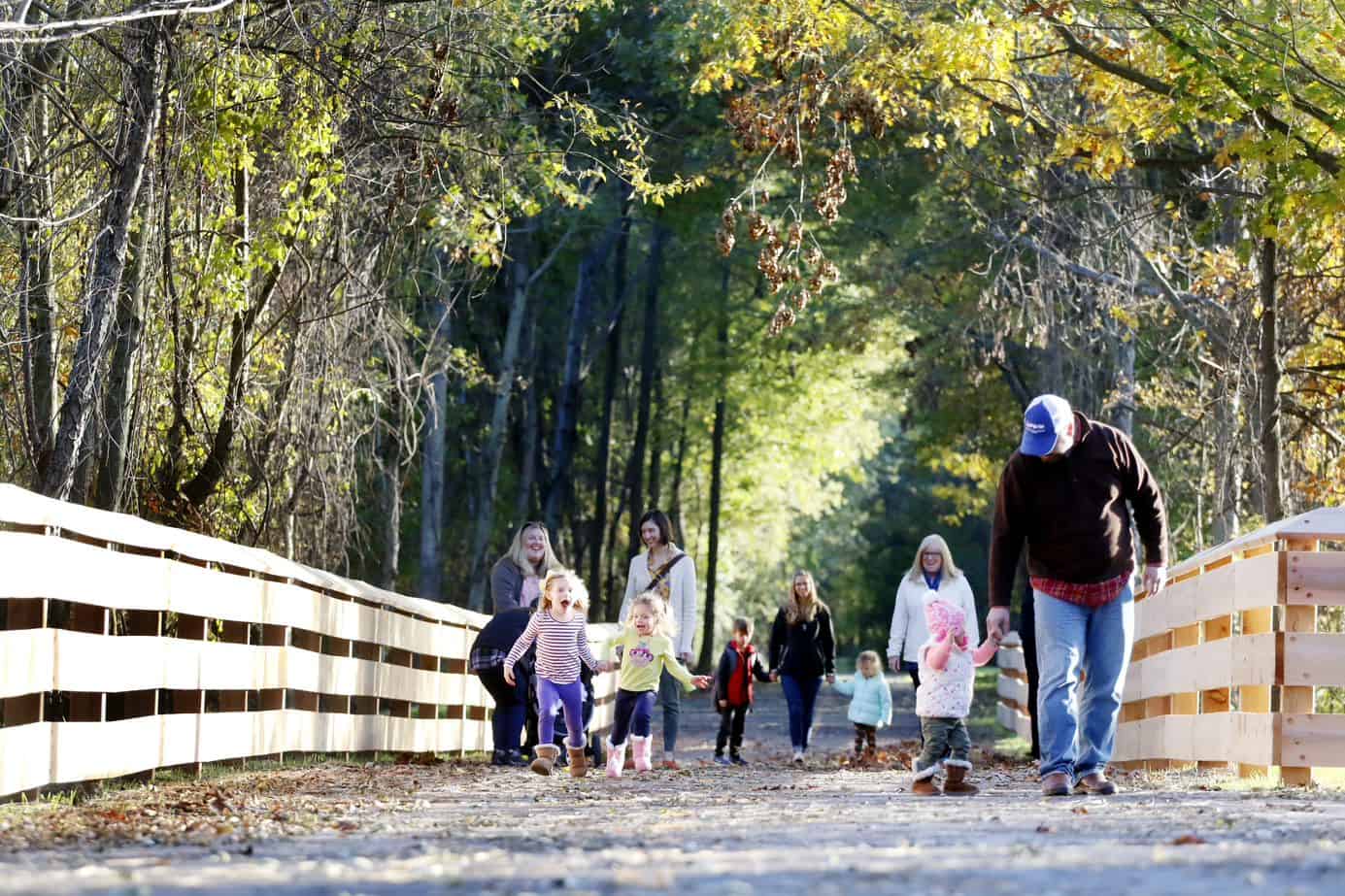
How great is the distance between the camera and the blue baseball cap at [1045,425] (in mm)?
9094

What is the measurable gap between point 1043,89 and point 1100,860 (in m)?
15.0

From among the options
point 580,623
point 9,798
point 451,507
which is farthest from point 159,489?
point 451,507

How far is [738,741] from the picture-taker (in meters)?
16.6

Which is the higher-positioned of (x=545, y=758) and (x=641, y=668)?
(x=641, y=668)

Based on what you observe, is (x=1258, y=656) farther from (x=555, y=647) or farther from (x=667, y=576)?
(x=667, y=576)

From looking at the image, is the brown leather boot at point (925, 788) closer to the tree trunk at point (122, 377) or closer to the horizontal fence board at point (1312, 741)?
the horizontal fence board at point (1312, 741)

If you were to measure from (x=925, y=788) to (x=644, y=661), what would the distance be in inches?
125

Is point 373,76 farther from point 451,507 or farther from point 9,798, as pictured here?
point 451,507

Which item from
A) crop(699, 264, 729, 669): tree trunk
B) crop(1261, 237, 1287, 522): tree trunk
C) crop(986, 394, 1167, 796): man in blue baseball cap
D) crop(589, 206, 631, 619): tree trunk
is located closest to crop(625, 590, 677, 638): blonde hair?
crop(986, 394, 1167, 796): man in blue baseball cap

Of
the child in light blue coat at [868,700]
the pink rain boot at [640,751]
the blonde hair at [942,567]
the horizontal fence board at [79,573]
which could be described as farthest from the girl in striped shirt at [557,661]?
the child in light blue coat at [868,700]

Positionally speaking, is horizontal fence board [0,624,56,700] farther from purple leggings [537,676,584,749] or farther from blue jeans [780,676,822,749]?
blue jeans [780,676,822,749]

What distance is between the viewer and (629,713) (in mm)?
12984

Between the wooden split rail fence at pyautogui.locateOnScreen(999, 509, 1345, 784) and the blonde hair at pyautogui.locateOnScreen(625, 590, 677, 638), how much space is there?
3136 millimetres

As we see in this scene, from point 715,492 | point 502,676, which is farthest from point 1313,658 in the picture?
point 715,492
